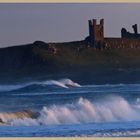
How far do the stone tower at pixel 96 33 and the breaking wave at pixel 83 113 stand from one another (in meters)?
0.19

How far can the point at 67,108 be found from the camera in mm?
1323

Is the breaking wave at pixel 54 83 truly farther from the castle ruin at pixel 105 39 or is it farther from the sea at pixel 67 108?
the castle ruin at pixel 105 39

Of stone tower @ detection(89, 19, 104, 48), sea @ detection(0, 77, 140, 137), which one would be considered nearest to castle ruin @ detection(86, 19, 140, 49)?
stone tower @ detection(89, 19, 104, 48)

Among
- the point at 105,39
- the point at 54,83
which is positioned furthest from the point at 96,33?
the point at 54,83

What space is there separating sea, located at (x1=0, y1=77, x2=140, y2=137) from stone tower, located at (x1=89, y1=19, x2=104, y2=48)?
0.46ft

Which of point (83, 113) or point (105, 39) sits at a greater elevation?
point (105, 39)

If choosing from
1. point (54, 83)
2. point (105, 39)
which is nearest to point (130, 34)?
point (105, 39)

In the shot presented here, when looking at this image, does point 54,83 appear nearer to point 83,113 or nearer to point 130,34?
point 83,113

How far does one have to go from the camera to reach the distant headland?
4.36 feet

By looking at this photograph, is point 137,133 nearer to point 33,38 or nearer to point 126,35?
point 126,35

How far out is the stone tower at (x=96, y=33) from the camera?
1.33 m

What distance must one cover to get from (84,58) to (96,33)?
0.09 metres

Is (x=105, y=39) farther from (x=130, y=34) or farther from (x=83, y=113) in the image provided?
(x=83, y=113)

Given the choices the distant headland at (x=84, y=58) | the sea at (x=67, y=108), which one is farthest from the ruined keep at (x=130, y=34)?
the sea at (x=67, y=108)
